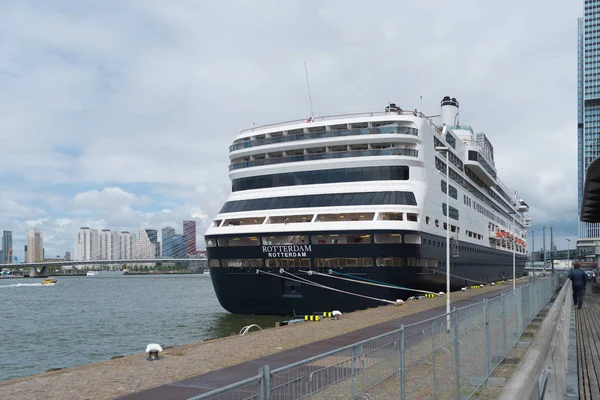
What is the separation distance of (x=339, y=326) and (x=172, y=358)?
7616 millimetres

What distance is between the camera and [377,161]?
31.1 m

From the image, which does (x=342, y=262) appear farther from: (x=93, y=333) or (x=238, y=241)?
(x=93, y=333)

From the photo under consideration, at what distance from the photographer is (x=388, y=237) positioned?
91.6ft

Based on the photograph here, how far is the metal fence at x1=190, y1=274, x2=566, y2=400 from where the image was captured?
16.5ft

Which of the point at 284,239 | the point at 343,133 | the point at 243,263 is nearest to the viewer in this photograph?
the point at 284,239

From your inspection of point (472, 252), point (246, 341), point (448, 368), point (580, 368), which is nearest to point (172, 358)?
point (246, 341)

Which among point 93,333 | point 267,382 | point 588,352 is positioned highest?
point 267,382

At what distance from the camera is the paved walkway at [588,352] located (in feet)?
39.3

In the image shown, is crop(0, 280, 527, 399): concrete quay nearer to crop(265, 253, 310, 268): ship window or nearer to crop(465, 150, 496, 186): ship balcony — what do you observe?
crop(265, 253, 310, 268): ship window

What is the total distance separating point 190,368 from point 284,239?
15.7m

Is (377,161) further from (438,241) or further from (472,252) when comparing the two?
(472,252)

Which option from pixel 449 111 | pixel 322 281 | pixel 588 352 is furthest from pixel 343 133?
pixel 449 111

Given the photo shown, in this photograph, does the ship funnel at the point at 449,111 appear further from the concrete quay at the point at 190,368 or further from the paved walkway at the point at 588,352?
the concrete quay at the point at 190,368

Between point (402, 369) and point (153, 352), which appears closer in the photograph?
point (402, 369)
